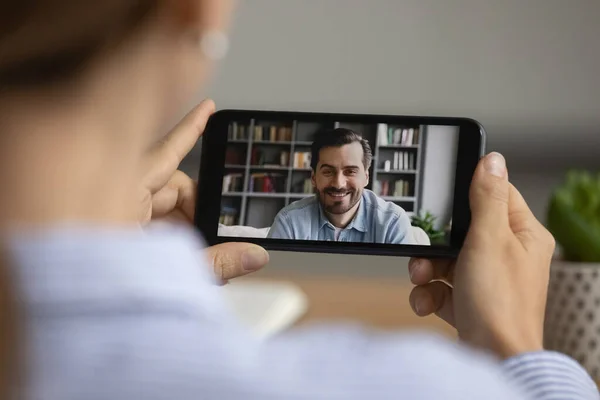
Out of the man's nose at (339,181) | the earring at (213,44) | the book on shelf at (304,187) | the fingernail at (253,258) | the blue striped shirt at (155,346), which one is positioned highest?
the earring at (213,44)

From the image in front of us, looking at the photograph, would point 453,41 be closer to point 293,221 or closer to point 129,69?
point 293,221

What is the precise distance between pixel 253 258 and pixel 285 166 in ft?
0.27

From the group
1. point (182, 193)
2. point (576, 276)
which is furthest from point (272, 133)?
point (576, 276)

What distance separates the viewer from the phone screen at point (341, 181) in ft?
2.03

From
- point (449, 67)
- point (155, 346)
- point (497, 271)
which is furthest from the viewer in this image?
point (449, 67)

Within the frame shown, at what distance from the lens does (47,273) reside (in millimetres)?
258

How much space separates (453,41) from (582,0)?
24 centimetres

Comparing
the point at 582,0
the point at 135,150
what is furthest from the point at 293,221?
the point at 582,0

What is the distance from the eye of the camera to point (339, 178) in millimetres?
636

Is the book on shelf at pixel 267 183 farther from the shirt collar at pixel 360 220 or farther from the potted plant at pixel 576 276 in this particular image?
the potted plant at pixel 576 276

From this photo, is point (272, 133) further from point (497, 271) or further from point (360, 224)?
point (497, 271)

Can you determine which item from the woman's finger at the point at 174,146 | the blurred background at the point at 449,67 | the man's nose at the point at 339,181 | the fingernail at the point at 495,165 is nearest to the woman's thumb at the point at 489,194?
the fingernail at the point at 495,165

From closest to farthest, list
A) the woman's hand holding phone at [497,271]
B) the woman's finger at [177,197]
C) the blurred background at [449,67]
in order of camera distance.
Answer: the woman's hand holding phone at [497,271], the woman's finger at [177,197], the blurred background at [449,67]

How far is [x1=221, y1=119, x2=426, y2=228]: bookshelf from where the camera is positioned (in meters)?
0.63
